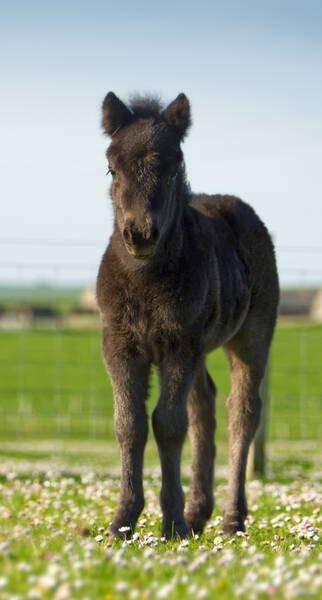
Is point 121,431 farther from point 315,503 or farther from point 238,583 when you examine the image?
point 315,503

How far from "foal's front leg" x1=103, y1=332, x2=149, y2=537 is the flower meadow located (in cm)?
32

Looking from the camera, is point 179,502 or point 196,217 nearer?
Answer: point 179,502

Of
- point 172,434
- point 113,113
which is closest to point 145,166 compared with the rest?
point 113,113

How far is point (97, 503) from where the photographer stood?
8.55m

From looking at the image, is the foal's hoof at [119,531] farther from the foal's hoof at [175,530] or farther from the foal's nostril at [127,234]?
the foal's nostril at [127,234]

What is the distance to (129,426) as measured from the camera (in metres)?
6.36

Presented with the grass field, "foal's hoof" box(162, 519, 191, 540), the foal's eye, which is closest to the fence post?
the grass field

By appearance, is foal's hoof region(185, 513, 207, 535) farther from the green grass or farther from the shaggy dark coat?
the green grass

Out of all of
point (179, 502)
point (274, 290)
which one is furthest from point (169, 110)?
point (179, 502)

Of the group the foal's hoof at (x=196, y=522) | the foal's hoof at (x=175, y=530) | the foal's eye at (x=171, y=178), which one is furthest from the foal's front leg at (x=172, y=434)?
the foal's eye at (x=171, y=178)

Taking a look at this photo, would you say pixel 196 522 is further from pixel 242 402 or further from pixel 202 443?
pixel 242 402

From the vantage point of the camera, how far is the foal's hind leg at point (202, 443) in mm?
7562

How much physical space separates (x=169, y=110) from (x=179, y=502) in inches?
127

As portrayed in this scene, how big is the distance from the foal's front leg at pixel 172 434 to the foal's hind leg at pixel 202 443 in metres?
1.14
